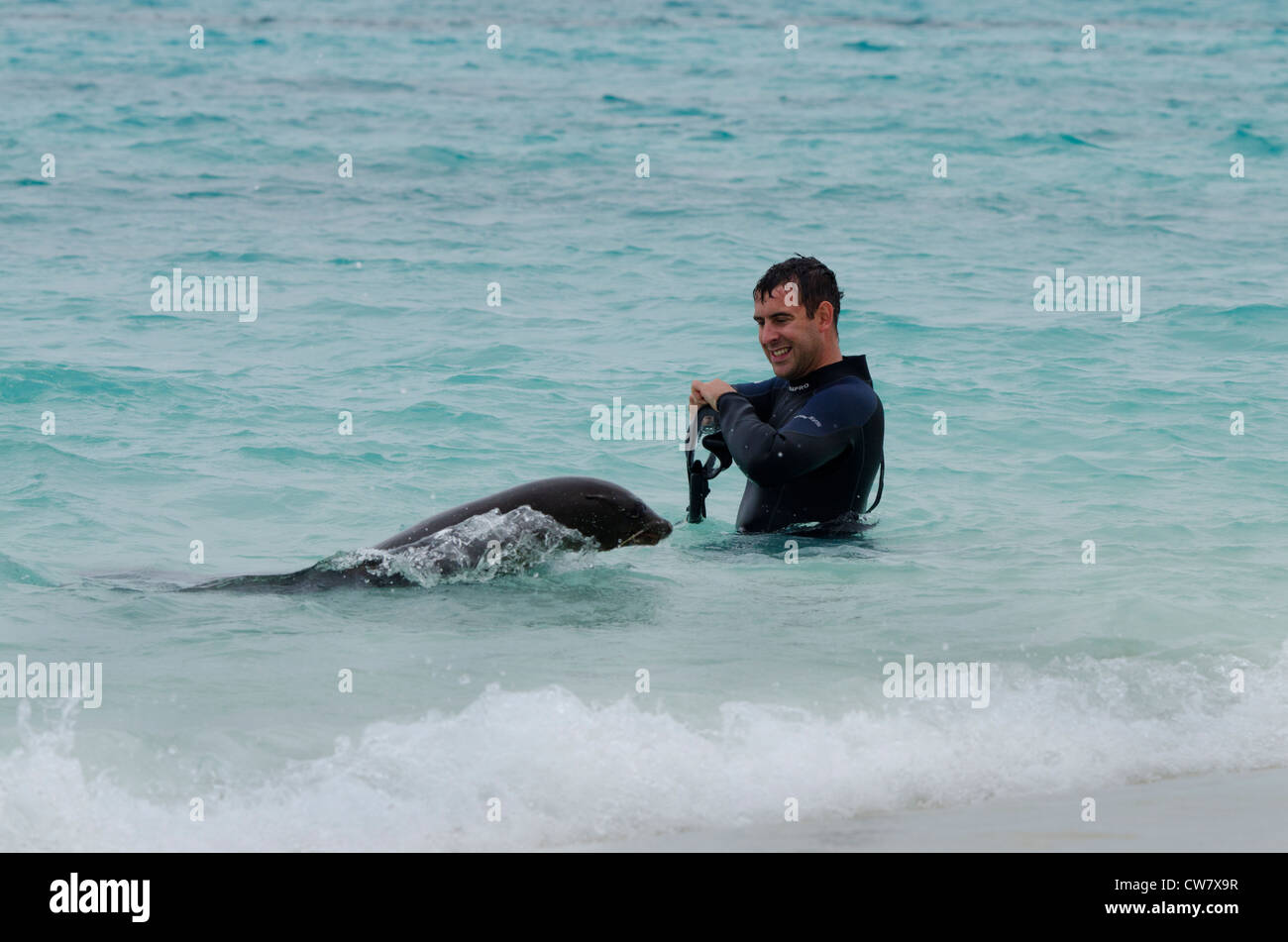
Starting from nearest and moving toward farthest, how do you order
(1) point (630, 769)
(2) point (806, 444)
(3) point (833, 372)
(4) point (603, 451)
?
1. (1) point (630, 769)
2. (2) point (806, 444)
3. (3) point (833, 372)
4. (4) point (603, 451)

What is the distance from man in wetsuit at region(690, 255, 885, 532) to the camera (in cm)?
644

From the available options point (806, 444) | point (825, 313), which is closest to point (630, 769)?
point (806, 444)

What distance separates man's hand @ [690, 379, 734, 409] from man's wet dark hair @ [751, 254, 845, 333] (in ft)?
1.36

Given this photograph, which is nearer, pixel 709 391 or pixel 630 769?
pixel 630 769

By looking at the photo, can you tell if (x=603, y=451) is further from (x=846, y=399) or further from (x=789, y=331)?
(x=846, y=399)

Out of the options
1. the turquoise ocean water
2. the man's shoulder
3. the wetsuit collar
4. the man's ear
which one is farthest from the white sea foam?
the man's ear

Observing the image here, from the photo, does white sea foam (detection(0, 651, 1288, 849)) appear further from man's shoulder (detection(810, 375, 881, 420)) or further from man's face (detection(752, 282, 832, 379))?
man's face (detection(752, 282, 832, 379))

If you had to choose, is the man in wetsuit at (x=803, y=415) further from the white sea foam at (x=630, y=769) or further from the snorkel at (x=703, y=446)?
the white sea foam at (x=630, y=769)

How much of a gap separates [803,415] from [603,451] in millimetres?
3691

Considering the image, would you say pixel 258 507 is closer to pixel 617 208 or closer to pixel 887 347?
pixel 887 347

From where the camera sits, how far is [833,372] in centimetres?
672

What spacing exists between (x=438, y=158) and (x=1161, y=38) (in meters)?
25.4

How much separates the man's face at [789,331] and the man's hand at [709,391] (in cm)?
24

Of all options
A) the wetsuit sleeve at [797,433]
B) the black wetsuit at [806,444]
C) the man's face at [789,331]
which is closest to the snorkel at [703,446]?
the black wetsuit at [806,444]
